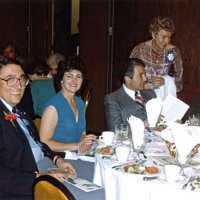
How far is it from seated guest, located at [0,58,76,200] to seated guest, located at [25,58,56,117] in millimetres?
1955

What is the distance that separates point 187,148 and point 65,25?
6.99 m

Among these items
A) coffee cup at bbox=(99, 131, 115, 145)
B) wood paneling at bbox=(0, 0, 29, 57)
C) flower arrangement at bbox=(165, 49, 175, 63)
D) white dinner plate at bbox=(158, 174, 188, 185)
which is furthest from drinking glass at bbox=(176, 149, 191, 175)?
wood paneling at bbox=(0, 0, 29, 57)

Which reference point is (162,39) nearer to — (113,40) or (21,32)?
(113,40)

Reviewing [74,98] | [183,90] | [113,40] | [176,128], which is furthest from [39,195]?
[113,40]

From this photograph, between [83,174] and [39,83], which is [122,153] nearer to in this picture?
[83,174]

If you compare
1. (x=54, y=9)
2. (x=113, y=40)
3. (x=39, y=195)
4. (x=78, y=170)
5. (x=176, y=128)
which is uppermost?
(x=54, y=9)

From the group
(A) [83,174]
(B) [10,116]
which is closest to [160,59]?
(A) [83,174]

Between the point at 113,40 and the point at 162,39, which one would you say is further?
the point at 113,40

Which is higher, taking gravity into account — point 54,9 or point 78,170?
point 54,9

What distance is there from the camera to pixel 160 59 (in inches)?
177

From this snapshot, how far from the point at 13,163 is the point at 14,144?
0.34 feet

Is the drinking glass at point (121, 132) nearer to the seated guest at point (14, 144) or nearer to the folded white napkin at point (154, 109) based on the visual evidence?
the folded white napkin at point (154, 109)

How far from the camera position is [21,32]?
8781mm

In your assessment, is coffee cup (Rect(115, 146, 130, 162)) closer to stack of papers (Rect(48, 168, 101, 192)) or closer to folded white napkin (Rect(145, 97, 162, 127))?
stack of papers (Rect(48, 168, 101, 192))
